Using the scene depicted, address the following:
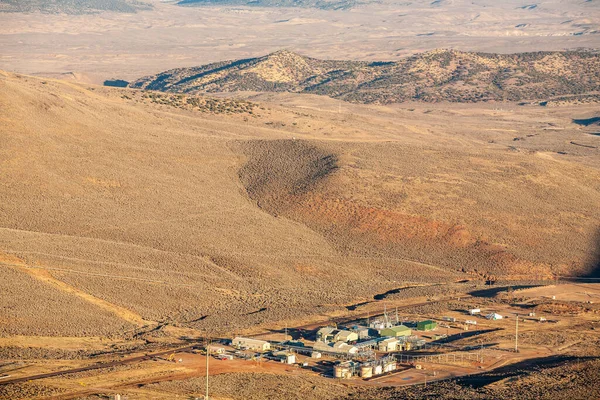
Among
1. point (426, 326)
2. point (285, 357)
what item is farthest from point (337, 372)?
point (426, 326)

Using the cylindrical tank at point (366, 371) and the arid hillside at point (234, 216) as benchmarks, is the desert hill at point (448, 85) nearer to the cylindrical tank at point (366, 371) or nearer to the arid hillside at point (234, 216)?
the arid hillside at point (234, 216)

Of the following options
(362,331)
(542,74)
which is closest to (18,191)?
(362,331)

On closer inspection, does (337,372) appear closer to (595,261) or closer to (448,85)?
(595,261)

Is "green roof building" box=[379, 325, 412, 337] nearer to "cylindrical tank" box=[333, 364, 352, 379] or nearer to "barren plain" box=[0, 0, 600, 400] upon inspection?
"barren plain" box=[0, 0, 600, 400]

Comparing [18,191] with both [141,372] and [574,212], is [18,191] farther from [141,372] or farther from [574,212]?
[574,212]

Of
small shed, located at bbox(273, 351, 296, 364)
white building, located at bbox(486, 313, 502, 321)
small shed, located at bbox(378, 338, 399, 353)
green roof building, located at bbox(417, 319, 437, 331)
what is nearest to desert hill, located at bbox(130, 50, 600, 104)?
white building, located at bbox(486, 313, 502, 321)

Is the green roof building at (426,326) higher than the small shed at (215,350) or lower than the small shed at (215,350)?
lower

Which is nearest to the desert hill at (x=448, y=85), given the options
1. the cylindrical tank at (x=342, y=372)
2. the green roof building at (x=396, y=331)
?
the green roof building at (x=396, y=331)
